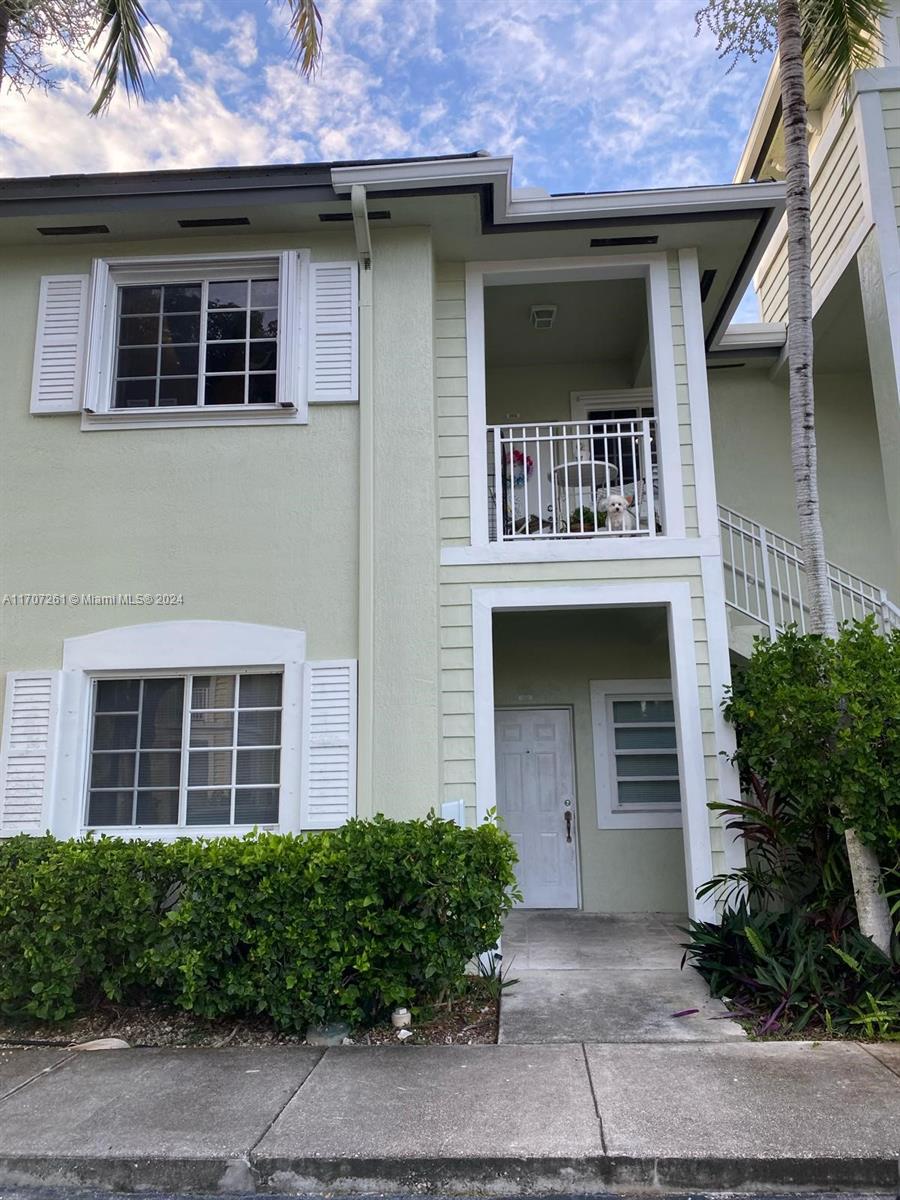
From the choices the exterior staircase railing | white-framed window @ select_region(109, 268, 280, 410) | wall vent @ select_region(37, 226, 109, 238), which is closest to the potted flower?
the exterior staircase railing

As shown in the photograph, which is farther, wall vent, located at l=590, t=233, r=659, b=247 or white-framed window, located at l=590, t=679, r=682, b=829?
white-framed window, located at l=590, t=679, r=682, b=829

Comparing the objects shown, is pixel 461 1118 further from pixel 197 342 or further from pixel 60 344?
pixel 60 344

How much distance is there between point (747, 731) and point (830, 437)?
4732mm

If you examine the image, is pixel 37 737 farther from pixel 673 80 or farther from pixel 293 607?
pixel 673 80

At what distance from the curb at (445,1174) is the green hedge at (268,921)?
1.47 metres

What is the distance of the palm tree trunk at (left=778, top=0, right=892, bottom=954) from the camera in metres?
5.99

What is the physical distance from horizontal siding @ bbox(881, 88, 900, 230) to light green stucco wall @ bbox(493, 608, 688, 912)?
457 centimetres

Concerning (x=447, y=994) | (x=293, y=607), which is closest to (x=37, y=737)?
(x=293, y=607)

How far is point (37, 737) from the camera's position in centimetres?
646

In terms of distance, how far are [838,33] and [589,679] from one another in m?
6.25

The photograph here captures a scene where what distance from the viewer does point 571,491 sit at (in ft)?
29.6

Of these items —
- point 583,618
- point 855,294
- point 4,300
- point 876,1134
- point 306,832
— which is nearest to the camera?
point 876,1134

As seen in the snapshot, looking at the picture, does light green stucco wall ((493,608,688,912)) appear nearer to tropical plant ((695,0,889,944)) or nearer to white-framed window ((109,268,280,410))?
tropical plant ((695,0,889,944))

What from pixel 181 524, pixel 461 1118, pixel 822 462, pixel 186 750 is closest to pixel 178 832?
pixel 186 750
